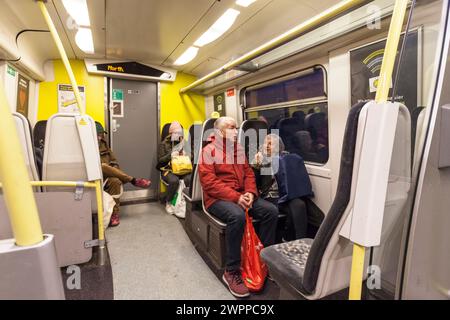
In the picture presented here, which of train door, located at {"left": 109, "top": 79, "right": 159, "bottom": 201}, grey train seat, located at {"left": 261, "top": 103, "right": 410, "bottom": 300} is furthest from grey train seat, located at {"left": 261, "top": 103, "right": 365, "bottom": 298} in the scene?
train door, located at {"left": 109, "top": 79, "right": 159, "bottom": 201}

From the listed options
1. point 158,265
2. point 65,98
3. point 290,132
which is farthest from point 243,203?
point 65,98

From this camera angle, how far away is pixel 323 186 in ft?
8.38

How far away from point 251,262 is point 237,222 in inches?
12.8

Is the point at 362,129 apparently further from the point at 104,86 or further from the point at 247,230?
the point at 104,86

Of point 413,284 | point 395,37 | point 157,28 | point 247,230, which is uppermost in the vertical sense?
point 157,28

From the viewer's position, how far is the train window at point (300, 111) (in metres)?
2.62

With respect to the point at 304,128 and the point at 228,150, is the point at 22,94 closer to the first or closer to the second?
the point at 228,150

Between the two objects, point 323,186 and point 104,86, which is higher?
point 104,86

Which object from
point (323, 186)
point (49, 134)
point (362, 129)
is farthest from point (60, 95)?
point (362, 129)

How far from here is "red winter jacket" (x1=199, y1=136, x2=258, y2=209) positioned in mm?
2139

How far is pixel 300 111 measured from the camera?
9.53 feet

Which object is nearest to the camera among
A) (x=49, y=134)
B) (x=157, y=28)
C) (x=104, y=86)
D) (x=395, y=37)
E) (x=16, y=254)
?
(x=16, y=254)

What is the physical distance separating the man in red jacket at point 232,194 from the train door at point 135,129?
2.47m

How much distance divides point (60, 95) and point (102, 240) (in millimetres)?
3232
